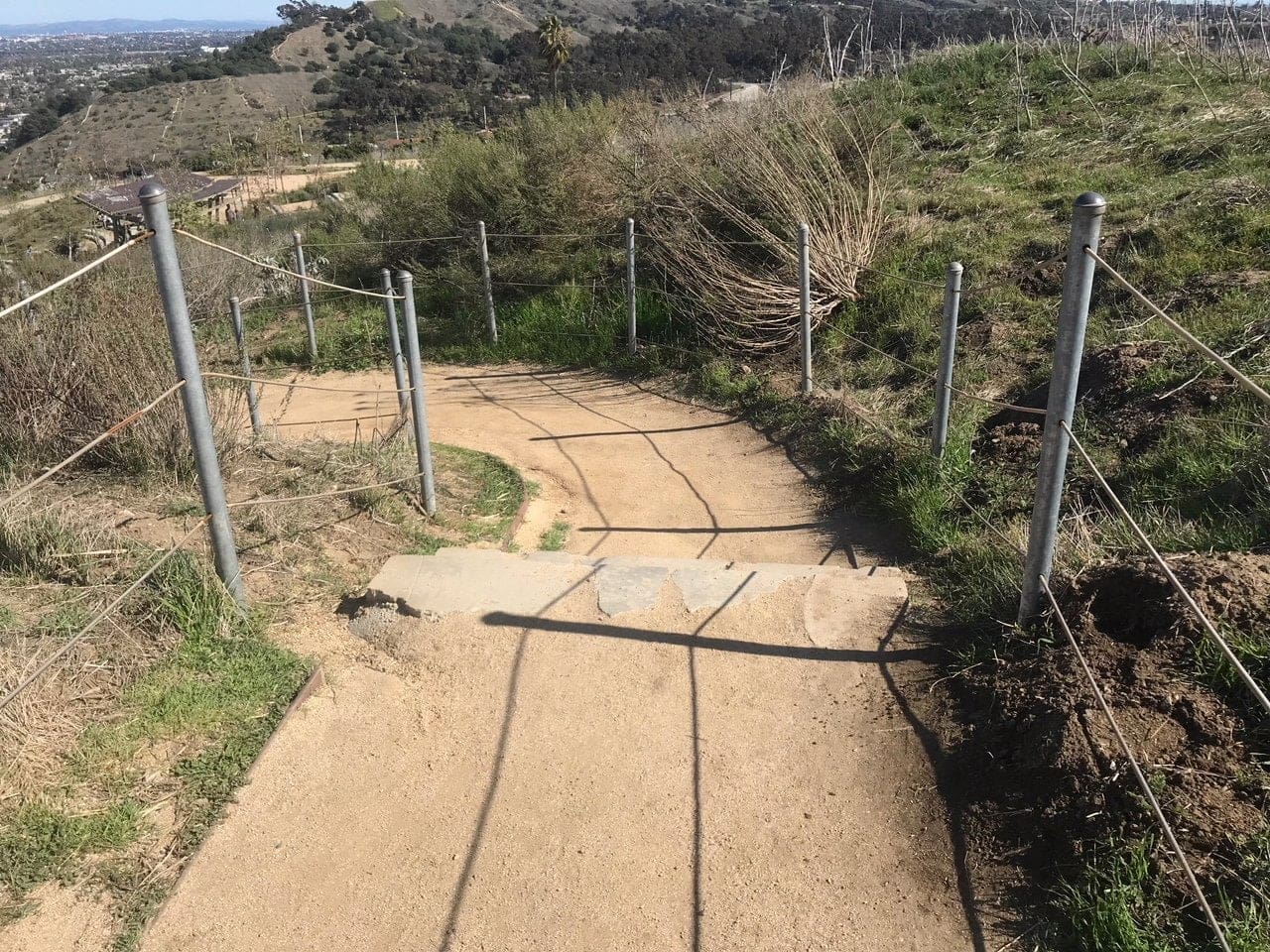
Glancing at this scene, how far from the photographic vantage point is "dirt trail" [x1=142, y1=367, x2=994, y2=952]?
3.04 meters

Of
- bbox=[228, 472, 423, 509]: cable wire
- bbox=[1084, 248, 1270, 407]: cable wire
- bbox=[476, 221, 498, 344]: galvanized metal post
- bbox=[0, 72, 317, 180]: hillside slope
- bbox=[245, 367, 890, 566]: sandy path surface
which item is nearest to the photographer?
bbox=[1084, 248, 1270, 407]: cable wire

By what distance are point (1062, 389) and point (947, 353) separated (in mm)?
2261

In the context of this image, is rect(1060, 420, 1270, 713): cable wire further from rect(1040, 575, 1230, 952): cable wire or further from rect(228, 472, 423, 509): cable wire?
rect(228, 472, 423, 509): cable wire

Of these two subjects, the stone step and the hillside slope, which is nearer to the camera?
the stone step

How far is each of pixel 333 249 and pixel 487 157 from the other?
302cm

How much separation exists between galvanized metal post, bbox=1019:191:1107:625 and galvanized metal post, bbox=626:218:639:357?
6455 millimetres

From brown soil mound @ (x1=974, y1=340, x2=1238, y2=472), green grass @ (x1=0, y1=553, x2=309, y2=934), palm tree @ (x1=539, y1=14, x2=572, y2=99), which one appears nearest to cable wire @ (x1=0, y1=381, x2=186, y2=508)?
green grass @ (x1=0, y1=553, x2=309, y2=934)

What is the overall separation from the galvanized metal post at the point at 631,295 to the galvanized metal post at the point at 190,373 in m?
6.15

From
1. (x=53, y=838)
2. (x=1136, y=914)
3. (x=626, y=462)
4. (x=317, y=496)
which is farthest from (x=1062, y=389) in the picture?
(x=626, y=462)

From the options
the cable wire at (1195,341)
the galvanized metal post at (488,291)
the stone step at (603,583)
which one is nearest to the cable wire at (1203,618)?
the cable wire at (1195,341)

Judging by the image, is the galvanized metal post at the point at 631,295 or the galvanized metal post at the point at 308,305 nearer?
the galvanized metal post at the point at 631,295

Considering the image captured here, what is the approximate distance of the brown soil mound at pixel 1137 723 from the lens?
115 inches

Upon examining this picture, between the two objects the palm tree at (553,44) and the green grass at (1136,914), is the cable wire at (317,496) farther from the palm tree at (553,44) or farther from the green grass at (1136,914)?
the palm tree at (553,44)

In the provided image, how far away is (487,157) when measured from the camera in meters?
13.3
